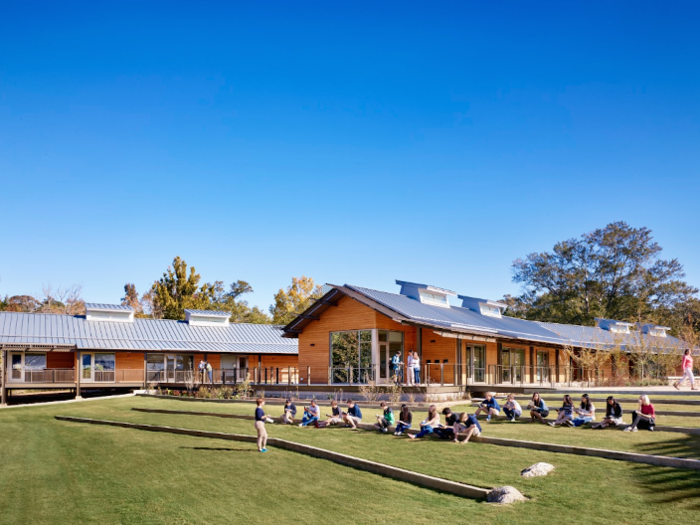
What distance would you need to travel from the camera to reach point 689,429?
14.8 m

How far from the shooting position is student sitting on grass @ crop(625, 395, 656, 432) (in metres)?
15.5

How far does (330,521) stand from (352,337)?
793 inches

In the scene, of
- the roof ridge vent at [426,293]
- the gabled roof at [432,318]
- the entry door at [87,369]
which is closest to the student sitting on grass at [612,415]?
the gabled roof at [432,318]

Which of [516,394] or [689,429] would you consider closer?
[689,429]

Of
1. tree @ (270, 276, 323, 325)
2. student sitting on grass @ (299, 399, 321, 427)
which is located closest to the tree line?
tree @ (270, 276, 323, 325)

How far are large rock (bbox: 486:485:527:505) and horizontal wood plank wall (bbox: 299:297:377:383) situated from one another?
18.4 m

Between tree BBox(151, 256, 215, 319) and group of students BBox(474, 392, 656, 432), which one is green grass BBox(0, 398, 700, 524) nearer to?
group of students BBox(474, 392, 656, 432)

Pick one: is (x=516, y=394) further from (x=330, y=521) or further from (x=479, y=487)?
(x=330, y=521)

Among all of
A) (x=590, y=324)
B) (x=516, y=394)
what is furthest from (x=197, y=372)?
(x=590, y=324)

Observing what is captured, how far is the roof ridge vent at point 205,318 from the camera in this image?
48094 mm

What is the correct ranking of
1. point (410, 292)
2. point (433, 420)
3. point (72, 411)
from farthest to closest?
point (410, 292) < point (72, 411) < point (433, 420)

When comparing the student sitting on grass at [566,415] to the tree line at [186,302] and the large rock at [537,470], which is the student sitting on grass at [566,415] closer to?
the large rock at [537,470]

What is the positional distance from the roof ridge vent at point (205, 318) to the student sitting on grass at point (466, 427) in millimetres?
34777

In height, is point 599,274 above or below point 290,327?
above
